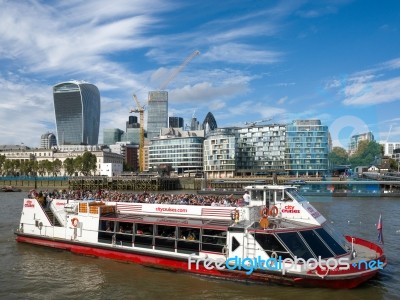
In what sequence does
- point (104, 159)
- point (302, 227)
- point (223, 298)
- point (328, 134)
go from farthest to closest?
point (104, 159), point (328, 134), point (302, 227), point (223, 298)

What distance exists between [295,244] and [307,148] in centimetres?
11257

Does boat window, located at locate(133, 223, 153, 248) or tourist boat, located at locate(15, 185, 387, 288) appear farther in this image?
boat window, located at locate(133, 223, 153, 248)

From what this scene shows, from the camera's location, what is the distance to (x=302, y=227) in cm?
1773

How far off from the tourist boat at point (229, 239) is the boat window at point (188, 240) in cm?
5

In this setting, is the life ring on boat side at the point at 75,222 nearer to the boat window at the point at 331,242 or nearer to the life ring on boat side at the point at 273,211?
the life ring on boat side at the point at 273,211

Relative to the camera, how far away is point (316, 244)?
56.4 ft

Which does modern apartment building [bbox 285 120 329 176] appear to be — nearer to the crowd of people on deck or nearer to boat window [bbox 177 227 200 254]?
the crowd of people on deck

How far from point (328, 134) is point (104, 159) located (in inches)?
3759

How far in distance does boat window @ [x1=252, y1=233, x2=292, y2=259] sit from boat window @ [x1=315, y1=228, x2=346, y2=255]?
1.97 m

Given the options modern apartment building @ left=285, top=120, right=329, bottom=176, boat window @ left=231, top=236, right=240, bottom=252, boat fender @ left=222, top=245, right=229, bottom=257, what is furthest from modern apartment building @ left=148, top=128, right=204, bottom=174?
boat window @ left=231, top=236, right=240, bottom=252

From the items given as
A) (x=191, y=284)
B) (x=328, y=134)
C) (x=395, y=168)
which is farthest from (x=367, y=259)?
(x=395, y=168)

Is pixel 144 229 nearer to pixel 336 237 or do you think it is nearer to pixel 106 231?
pixel 106 231

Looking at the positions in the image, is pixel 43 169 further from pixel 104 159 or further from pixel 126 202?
pixel 126 202

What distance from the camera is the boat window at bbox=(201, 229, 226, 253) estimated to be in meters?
18.6
